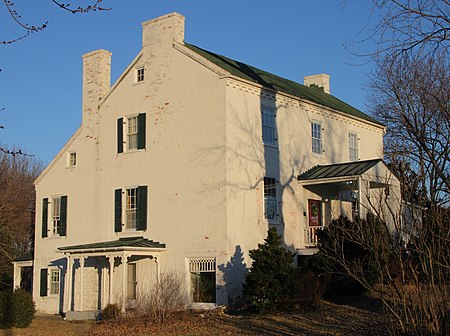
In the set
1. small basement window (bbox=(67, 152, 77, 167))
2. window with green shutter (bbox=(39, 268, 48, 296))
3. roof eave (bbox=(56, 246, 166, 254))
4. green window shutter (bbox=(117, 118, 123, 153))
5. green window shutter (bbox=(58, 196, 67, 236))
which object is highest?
green window shutter (bbox=(117, 118, 123, 153))

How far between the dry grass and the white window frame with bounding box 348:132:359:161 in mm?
11618

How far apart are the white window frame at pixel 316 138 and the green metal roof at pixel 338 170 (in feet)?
3.30

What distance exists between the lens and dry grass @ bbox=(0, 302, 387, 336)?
17.7 meters

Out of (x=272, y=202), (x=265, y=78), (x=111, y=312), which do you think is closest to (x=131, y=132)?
(x=265, y=78)

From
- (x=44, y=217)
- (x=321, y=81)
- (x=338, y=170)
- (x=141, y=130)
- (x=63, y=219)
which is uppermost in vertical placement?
(x=321, y=81)

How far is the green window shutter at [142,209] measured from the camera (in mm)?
26906

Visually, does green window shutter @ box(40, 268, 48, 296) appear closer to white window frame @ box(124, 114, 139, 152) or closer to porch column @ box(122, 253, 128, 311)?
porch column @ box(122, 253, 128, 311)

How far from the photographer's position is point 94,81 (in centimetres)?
3052

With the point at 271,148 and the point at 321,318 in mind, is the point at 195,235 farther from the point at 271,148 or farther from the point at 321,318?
the point at 321,318

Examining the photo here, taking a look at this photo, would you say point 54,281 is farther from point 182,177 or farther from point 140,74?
point 140,74

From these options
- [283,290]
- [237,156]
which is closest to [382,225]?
[283,290]

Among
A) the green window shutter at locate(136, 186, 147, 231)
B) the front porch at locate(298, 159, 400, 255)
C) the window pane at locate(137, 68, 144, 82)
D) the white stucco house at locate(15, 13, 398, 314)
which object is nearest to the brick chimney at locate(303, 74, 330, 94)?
the white stucco house at locate(15, 13, 398, 314)

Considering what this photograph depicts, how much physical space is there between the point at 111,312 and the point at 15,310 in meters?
3.79

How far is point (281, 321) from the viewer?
64.6 ft
